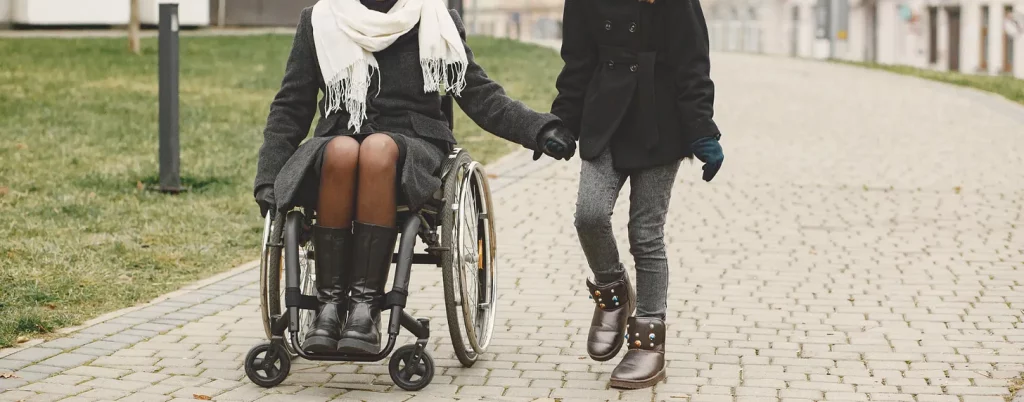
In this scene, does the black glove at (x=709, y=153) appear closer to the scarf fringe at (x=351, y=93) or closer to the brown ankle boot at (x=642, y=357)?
the brown ankle boot at (x=642, y=357)

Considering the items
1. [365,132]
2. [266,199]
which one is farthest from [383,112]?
[266,199]

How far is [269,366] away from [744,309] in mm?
2238

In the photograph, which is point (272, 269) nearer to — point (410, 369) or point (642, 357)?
point (410, 369)

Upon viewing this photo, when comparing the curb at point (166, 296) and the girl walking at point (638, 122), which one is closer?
the girl walking at point (638, 122)

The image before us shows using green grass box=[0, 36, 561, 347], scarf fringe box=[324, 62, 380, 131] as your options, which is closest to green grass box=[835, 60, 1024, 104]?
green grass box=[0, 36, 561, 347]

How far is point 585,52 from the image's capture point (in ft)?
16.6

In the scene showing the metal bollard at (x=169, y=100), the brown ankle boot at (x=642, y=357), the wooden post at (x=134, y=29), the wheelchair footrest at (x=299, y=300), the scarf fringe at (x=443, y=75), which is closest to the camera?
the wheelchair footrest at (x=299, y=300)

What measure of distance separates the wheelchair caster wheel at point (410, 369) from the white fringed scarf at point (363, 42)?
74 cm

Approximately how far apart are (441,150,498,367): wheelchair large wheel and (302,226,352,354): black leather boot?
12.4 inches

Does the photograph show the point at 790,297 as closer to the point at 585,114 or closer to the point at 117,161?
the point at 585,114

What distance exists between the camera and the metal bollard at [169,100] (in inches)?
376

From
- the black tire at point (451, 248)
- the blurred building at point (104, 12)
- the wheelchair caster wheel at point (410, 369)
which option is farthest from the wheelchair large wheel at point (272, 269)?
the blurred building at point (104, 12)

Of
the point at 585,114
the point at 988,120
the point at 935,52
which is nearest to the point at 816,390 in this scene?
the point at 585,114

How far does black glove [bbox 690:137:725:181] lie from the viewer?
484 cm
